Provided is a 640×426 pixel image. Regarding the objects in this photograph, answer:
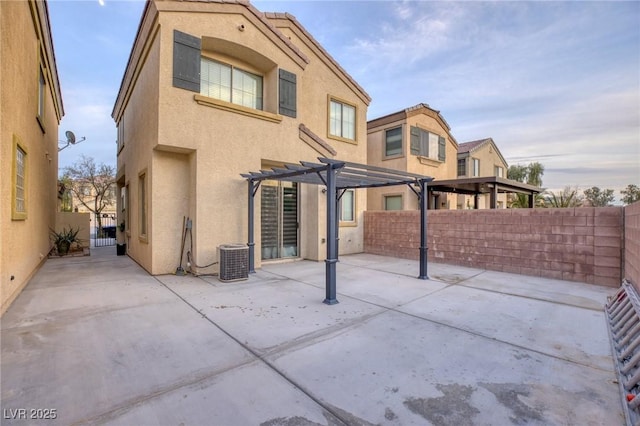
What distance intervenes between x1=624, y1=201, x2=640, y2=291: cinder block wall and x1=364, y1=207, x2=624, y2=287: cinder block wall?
385 mm

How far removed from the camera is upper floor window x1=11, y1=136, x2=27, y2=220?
493 cm

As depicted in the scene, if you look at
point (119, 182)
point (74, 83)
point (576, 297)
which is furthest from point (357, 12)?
point (74, 83)

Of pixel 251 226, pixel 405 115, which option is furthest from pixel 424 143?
pixel 251 226

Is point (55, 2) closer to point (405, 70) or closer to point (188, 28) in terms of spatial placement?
point (188, 28)

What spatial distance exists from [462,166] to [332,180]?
17.9 meters

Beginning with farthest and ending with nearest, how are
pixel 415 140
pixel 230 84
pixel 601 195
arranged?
1. pixel 601 195
2. pixel 415 140
3. pixel 230 84

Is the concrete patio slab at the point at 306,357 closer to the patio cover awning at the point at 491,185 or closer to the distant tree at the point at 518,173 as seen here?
the patio cover awning at the point at 491,185

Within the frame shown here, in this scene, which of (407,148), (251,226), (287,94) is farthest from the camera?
(407,148)

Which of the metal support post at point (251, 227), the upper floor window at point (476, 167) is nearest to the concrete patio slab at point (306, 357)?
the metal support post at point (251, 227)

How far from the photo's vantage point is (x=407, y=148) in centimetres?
1401

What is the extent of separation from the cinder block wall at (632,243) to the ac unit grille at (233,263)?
7.10 meters

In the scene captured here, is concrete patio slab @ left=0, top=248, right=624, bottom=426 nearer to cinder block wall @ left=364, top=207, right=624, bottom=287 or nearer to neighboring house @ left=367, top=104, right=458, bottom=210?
cinder block wall @ left=364, top=207, right=624, bottom=287

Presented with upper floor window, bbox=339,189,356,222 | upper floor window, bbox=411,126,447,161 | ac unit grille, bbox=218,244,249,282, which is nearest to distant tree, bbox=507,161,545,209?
upper floor window, bbox=411,126,447,161

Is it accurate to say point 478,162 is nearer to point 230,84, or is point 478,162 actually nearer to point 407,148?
point 407,148
